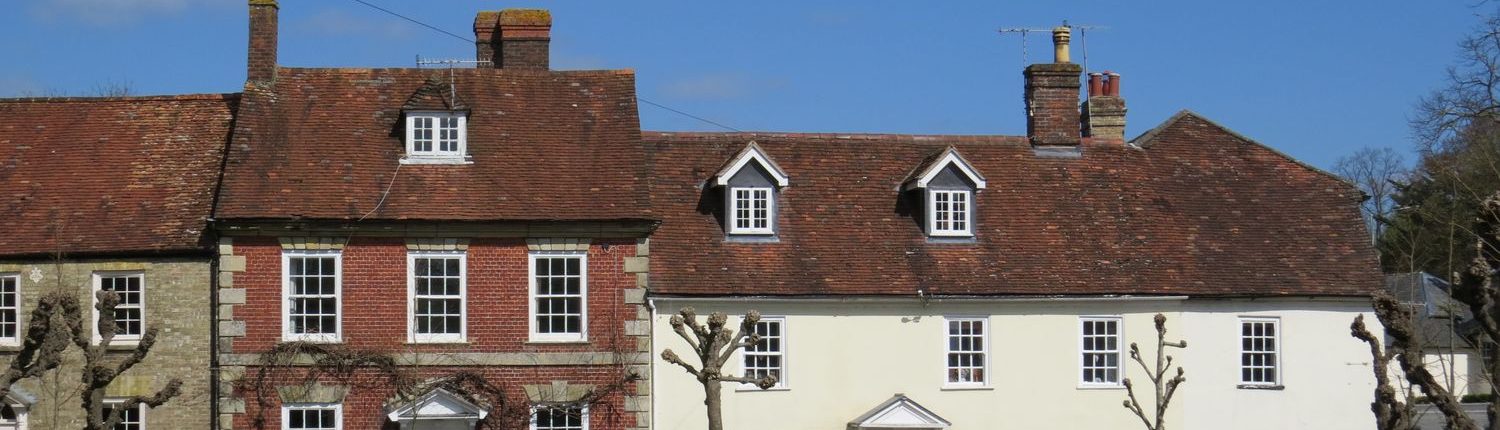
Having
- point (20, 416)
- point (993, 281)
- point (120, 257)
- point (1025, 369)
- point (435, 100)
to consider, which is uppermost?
point (435, 100)

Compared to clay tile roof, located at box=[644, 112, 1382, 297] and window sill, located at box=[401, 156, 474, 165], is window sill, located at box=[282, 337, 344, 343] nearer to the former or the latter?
window sill, located at box=[401, 156, 474, 165]

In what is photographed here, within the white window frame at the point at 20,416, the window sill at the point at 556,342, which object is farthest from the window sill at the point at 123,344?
the window sill at the point at 556,342

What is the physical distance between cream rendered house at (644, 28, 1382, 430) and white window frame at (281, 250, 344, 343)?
16.7 ft

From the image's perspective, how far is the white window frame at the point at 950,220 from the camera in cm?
3234

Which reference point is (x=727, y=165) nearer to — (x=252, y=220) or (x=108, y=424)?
(x=252, y=220)

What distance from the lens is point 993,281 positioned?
31.7m

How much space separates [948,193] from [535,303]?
25.5 feet

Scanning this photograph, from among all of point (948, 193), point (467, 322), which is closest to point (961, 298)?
point (948, 193)

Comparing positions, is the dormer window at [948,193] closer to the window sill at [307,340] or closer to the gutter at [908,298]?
the gutter at [908,298]

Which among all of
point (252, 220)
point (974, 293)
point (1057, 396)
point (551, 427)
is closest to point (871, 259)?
point (974, 293)

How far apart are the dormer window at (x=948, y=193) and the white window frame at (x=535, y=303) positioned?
6353 millimetres

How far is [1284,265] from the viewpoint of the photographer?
3306cm

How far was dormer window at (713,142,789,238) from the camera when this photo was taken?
31.4 meters

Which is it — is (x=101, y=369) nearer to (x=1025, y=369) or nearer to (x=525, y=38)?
(x=525, y=38)
